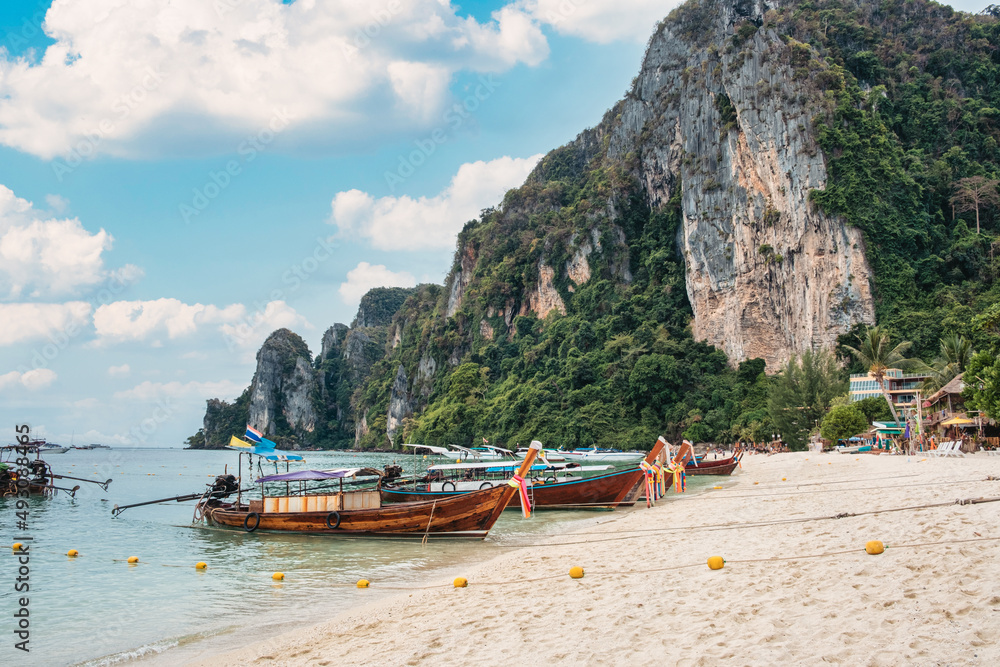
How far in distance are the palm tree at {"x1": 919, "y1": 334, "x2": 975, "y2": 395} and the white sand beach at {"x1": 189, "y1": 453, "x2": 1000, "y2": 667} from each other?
109ft

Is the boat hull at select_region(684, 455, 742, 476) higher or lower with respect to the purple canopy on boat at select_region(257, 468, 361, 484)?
lower

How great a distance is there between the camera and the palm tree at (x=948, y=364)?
4034 cm

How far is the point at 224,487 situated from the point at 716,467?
2509 cm

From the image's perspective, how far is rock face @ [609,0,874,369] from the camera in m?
54.8

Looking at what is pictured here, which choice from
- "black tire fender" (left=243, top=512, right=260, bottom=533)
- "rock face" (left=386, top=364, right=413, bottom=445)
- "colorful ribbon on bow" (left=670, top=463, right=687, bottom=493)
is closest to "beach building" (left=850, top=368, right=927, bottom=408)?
"colorful ribbon on bow" (left=670, top=463, right=687, bottom=493)

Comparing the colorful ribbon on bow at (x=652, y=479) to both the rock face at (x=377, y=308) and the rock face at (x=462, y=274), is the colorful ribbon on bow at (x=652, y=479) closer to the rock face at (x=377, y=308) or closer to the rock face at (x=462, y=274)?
the rock face at (x=462, y=274)

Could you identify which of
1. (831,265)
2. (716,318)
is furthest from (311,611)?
(716,318)

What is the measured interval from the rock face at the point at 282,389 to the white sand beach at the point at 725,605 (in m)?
151

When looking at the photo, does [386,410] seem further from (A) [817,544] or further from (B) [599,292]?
(A) [817,544]

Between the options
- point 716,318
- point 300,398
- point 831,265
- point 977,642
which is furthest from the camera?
point 300,398

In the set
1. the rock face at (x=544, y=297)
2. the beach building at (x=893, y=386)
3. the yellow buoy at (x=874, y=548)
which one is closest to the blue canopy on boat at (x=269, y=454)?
the yellow buoy at (x=874, y=548)

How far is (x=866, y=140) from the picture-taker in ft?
185

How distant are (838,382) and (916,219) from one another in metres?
18.4

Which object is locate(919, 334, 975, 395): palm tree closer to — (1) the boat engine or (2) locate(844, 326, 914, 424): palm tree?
(2) locate(844, 326, 914, 424): palm tree
